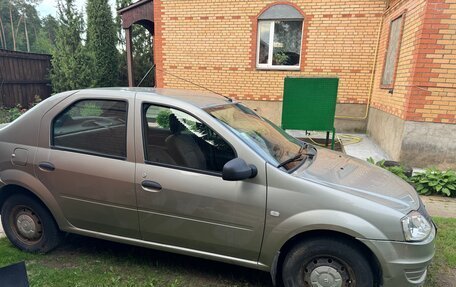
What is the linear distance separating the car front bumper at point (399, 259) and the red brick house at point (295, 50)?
3838 millimetres

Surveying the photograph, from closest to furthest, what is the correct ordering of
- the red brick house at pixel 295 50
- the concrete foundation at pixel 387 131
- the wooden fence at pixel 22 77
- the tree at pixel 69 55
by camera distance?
the concrete foundation at pixel 387 131
the red brick house at pixel 295 50
the wooden fence at pixel 22 77
the tree at pixel 69 55

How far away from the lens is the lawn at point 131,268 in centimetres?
276

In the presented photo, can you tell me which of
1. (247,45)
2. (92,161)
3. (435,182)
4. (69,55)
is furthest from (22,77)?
(435,182)

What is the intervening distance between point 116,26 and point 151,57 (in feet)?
8.63

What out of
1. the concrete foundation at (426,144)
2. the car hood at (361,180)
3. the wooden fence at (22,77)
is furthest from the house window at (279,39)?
the wooden fence at (22,77)

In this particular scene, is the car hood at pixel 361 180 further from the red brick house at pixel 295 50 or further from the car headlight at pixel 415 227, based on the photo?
the red brick house at pixel 295 50

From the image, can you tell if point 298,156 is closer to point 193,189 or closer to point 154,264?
point 193,189

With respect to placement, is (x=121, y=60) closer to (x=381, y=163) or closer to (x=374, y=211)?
(x=381, y=163)

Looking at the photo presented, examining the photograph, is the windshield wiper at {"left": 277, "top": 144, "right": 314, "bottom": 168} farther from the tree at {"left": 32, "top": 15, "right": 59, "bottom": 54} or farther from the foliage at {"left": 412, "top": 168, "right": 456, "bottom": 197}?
the tree at {"left": 32, "top": 15, "right": 59, "bottom": 54}

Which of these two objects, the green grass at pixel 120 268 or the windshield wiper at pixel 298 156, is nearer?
the windshield wiper at pixel 298 156

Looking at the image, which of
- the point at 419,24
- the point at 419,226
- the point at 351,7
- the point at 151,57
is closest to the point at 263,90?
the point at 351,7

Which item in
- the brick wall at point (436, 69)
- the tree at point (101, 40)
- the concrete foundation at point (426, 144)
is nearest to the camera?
the brick wall at point (436, 69)

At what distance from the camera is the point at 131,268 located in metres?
2.96

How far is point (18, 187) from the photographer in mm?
3090
